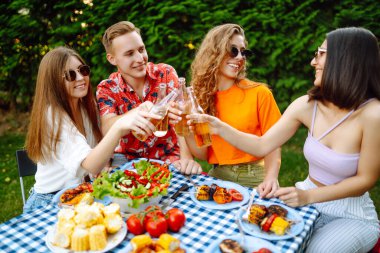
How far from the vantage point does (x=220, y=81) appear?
3.04 metres

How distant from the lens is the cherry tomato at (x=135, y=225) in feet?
5.55

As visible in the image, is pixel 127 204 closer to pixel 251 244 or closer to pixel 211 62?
pixel 251 244

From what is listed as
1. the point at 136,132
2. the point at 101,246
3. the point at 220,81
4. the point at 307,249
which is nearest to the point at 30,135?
the point at 136,132

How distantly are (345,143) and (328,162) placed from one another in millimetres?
165

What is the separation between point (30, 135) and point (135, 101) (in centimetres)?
101

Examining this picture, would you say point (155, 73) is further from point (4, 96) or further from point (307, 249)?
point (4, 96)

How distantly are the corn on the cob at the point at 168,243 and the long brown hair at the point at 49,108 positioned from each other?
128cm

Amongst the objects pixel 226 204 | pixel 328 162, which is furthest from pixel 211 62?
pixel 226 204

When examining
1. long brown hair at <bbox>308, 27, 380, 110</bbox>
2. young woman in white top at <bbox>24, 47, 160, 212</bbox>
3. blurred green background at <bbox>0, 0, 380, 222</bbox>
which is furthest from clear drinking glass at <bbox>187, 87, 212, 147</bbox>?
blurred green background at <bbox>0, 0, 380, 222</bbox>

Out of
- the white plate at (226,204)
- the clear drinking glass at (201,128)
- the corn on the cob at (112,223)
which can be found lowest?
the white plate at (226,204)

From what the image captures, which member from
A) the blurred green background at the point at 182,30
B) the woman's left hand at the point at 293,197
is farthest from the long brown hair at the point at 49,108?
the blurred green background at the point at 182,30

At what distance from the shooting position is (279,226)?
168cm

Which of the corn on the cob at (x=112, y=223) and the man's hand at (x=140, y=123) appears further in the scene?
the man's hand at (x=140, y=123)

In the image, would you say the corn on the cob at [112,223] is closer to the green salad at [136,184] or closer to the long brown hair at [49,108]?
the green salad at [136,184]
